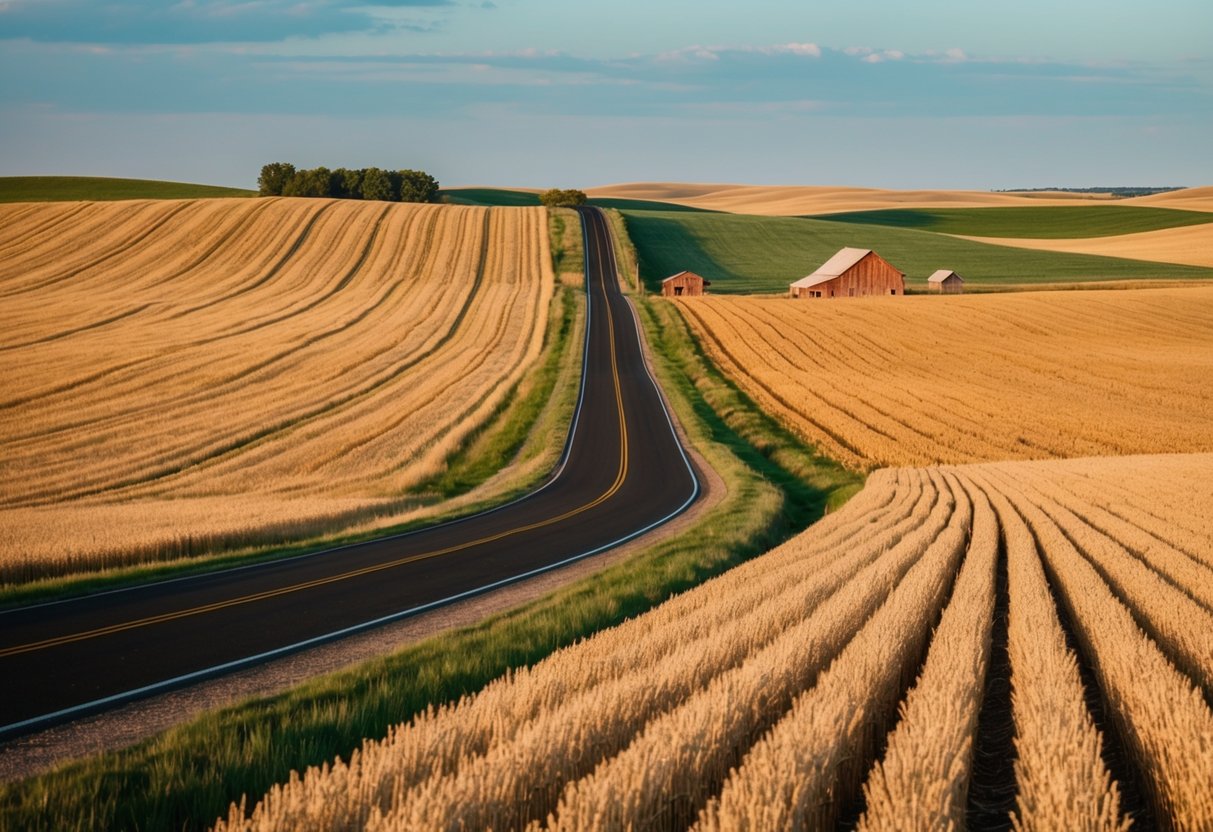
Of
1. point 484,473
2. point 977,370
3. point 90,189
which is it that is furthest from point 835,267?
point 90,189

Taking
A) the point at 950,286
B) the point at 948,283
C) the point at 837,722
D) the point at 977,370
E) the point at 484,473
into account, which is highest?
the point at 948,283

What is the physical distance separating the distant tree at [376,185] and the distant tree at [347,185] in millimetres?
1084

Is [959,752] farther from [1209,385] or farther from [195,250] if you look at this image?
[195,250]

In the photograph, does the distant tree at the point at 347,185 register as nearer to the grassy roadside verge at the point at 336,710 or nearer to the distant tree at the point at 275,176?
the distant tree at the point at 275,176

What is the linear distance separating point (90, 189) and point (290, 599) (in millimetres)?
149343

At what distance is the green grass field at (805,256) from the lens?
9956 cm

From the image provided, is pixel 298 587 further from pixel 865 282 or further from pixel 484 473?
pixel 865 282

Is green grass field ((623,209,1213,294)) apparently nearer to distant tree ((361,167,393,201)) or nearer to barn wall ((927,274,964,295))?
barn wall ((927,274,964,295))

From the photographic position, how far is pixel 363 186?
446 feet

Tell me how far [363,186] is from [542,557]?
406 feet

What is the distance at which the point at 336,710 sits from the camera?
30.9 feet

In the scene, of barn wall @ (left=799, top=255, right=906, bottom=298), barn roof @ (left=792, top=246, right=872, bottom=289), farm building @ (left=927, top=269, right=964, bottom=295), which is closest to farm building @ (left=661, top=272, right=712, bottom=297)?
barn roof @ (left=792, top=246, right=872, bottom=289)

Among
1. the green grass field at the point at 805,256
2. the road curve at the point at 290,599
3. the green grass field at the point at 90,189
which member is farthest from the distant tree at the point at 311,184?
the road curve at the point at 290,599

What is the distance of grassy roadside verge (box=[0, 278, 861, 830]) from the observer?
6.76 meters
